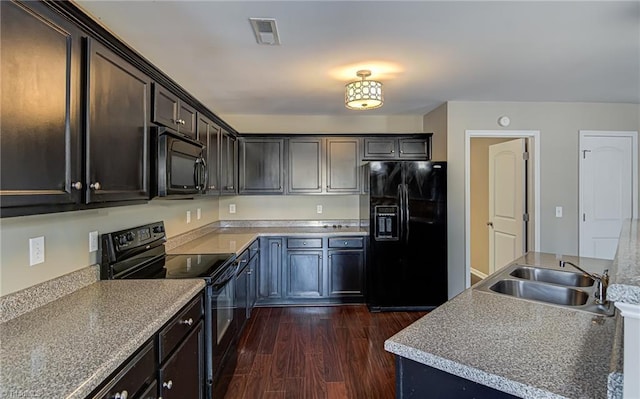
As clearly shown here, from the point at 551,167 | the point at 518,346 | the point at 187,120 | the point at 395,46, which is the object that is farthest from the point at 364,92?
the point at 551,167

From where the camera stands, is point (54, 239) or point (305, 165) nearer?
point (54, 239)

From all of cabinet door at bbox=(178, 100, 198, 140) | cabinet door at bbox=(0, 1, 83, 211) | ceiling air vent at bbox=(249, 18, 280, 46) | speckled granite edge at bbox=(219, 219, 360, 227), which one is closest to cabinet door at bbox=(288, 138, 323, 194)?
speckled granite edge at bbox=(219, 219, 360, 227)

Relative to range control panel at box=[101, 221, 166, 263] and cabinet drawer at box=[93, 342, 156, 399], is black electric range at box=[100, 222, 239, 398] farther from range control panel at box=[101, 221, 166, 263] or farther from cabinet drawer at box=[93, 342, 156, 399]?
cabinet drawer at box=[93, 342, 156, 399]

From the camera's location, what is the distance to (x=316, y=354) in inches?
112

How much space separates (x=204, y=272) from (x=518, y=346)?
5.67 feet

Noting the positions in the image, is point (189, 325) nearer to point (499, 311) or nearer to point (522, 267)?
point (499, 311)

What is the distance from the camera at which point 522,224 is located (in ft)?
13.4

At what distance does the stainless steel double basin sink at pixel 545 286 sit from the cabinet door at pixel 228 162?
2.69 meters

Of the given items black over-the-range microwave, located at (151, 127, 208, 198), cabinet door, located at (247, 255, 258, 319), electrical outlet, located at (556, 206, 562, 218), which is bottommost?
cabinet door, located at (247, 255, 258, 319)

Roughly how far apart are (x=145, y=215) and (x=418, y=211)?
110 inches

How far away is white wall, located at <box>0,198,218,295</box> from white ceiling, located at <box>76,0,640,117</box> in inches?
47.1

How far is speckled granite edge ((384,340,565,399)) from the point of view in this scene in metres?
0.89

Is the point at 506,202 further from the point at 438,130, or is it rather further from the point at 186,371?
the point at 186,371

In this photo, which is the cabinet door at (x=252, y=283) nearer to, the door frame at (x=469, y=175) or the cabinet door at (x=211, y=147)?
the cabinet door at (x=211, y=147)
